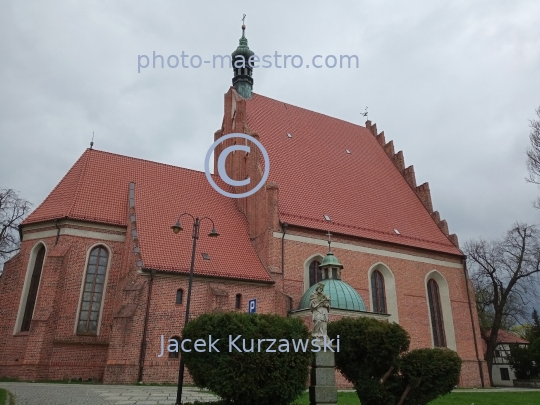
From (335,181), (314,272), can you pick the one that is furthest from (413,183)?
(314,272)

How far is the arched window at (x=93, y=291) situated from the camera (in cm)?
1783

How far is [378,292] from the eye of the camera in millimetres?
22344

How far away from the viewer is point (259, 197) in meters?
21.2

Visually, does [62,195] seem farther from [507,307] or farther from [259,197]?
[507,307]

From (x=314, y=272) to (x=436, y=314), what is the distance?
7.74 metres

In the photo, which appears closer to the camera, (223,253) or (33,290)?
(33,290)

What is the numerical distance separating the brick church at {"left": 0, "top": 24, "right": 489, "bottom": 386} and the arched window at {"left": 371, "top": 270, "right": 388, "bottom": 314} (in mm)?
98

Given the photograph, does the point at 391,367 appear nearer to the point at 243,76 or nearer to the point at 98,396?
the point at 98,396

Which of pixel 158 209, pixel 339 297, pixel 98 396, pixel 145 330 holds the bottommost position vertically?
pixel 98 396

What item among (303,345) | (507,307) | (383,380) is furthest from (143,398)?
(507,307)

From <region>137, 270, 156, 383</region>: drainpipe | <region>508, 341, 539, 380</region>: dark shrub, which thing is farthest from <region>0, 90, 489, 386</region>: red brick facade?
<region>508, 341, 539, 380</region>: dark shrub

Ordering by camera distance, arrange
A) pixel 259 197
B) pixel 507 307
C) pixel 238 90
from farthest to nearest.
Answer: pixel 507 307 < pixel 238 90 < pixel 259 197

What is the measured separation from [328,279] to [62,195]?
12511mm

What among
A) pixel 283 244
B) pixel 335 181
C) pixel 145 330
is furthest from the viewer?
pixel 335 181
